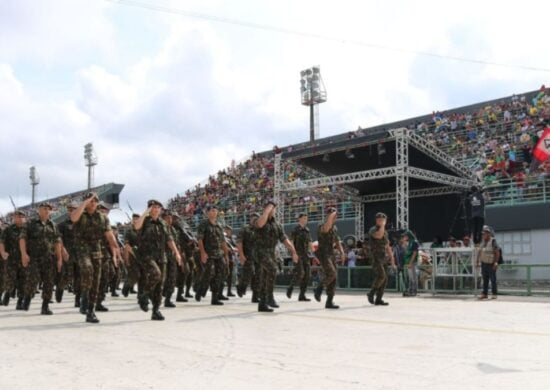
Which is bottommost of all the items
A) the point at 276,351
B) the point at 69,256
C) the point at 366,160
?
the point at 276,351

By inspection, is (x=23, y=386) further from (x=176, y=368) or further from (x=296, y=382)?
(x=296, y=382)

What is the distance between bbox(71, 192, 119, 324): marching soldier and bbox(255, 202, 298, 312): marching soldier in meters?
2.45

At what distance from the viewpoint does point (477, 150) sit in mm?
27812

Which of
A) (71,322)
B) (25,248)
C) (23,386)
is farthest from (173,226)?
(23,386)

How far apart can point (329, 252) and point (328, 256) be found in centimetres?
8

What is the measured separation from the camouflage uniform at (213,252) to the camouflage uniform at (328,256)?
1.95 metres

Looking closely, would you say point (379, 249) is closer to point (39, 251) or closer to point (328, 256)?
point (328, 256)

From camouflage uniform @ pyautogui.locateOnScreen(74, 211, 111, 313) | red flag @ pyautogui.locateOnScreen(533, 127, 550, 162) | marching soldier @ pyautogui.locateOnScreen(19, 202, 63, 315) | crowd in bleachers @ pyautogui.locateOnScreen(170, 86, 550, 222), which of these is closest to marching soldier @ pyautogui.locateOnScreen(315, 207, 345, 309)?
camouflage uniform @ pyautogui.locateOnScreen(74, 211, 111, 313)

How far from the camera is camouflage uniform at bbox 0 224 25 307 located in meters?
11.6

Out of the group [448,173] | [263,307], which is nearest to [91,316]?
[263,307]

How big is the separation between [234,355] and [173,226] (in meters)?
8.30

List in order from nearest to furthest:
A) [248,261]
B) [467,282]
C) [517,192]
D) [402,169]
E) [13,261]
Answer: [13,261] < [248,261] < [467,282] < [402,169] < [517,192]

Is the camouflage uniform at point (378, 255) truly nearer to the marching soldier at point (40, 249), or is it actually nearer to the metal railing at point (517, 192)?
the marching soldier at point (40, 249)

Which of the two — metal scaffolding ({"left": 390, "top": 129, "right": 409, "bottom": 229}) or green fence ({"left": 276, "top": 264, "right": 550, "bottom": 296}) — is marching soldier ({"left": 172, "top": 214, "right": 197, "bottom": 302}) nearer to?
green fence ({"left": 276, "top": 264, "right": 550, "bottom": 296})
